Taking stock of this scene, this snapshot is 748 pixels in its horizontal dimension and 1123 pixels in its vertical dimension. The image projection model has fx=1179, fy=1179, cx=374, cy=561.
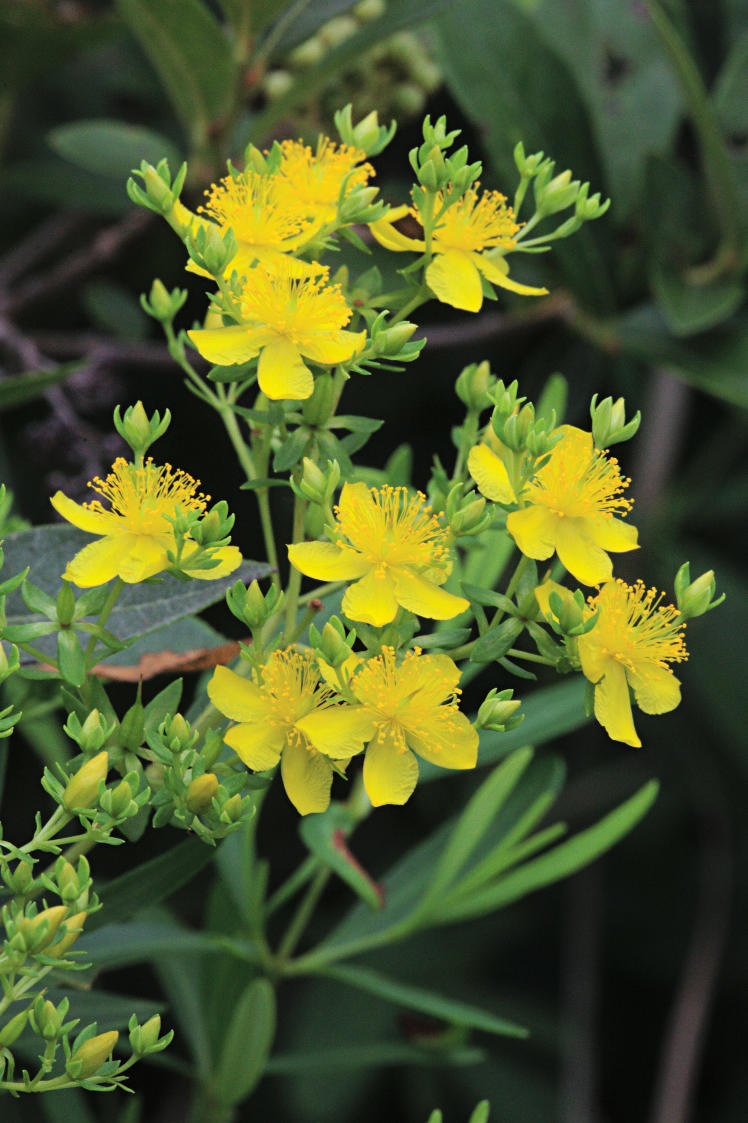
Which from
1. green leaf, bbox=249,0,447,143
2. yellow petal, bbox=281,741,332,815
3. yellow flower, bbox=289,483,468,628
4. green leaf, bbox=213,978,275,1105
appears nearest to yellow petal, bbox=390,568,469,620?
yellow flower, bbox=289,483,468,628

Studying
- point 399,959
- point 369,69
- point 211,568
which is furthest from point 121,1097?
point 369,69

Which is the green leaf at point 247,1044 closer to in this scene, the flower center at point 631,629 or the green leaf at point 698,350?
the flower center at point 631,629

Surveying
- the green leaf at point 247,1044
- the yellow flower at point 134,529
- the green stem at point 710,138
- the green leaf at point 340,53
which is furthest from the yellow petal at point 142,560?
the green stem at point 710,138

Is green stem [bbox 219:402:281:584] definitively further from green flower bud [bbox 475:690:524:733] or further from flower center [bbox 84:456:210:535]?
green flower bud [bbox 475:690:524:733]

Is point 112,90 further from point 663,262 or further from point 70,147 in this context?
point 663,262

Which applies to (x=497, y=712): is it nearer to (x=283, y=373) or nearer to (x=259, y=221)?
(x=283, y=373)

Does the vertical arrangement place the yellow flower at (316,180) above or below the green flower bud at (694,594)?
above
